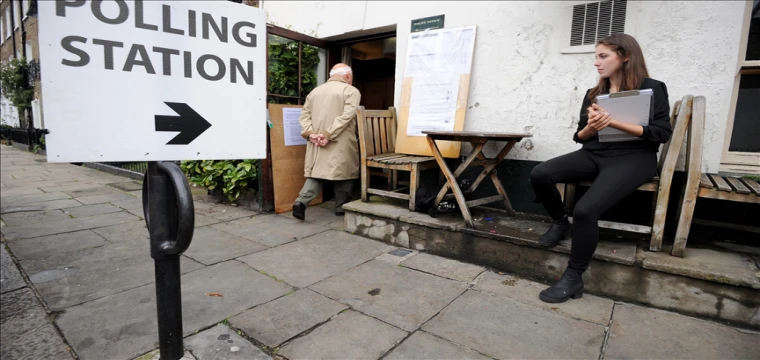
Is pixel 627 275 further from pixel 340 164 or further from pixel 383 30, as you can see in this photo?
pixel 383 30

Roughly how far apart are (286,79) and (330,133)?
132 centimetres

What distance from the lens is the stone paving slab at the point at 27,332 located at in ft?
6.29

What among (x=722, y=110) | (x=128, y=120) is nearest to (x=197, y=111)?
(x=128, y=120)

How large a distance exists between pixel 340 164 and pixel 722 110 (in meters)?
3.46

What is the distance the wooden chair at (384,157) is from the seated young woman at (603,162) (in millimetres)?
1214

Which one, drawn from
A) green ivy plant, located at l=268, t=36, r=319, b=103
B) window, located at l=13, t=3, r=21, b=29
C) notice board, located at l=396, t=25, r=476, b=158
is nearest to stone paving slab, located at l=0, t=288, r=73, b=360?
green ivy plant, located at l=268, t=36, r=319, b=103

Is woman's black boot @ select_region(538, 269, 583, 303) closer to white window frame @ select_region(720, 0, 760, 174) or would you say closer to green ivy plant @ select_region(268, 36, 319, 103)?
white window frame @ select_region(720, 0, 760, 174)

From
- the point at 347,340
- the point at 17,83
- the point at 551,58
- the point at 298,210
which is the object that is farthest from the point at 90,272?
the point at 17,83

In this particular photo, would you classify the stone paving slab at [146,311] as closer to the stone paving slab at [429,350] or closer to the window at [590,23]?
the stone paving slab at [429,350]

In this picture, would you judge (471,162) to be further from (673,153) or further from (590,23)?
(590,23)

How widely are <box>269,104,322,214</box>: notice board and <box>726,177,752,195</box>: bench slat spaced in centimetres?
417

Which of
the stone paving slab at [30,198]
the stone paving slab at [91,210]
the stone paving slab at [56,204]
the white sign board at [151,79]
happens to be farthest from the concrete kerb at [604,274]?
the stone paving slab at [30,198]

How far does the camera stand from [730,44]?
290 centimetres

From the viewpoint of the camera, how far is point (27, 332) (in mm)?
2104
